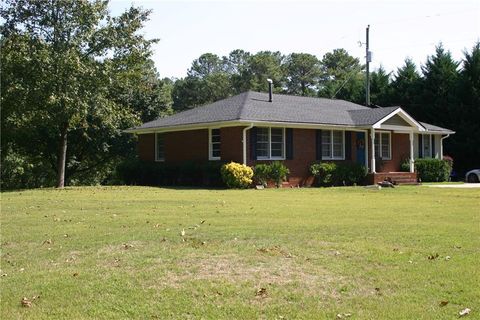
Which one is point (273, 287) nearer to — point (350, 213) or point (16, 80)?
point (350, 213)

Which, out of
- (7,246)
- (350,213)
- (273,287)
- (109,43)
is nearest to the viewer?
(273,287)

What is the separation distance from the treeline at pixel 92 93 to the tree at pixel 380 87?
9 centimetres

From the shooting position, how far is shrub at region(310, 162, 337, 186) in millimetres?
25844

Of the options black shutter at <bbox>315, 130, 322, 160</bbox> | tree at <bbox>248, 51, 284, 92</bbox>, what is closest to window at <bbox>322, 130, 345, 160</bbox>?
black shutter at <bbox>315, 130, 322, 160</bbox>

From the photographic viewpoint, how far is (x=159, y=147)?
2892 cm

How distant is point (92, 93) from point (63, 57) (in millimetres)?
2011

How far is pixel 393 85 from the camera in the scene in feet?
131

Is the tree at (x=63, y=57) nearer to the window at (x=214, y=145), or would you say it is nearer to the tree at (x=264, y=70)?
the window at (x=214, y=145)

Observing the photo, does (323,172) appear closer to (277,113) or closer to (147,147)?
(277,113)

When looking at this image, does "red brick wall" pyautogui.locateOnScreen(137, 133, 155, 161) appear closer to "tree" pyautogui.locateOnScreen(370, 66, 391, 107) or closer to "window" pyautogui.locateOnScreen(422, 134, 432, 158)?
"window" pyautogui.locateOnScreen(422, 134, 432, 158)

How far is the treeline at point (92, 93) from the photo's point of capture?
22.2m

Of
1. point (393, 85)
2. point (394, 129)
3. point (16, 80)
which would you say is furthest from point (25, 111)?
point (393, 85)

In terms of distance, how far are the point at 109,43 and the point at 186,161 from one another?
631cm

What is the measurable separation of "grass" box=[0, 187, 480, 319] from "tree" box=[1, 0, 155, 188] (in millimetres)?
11849
